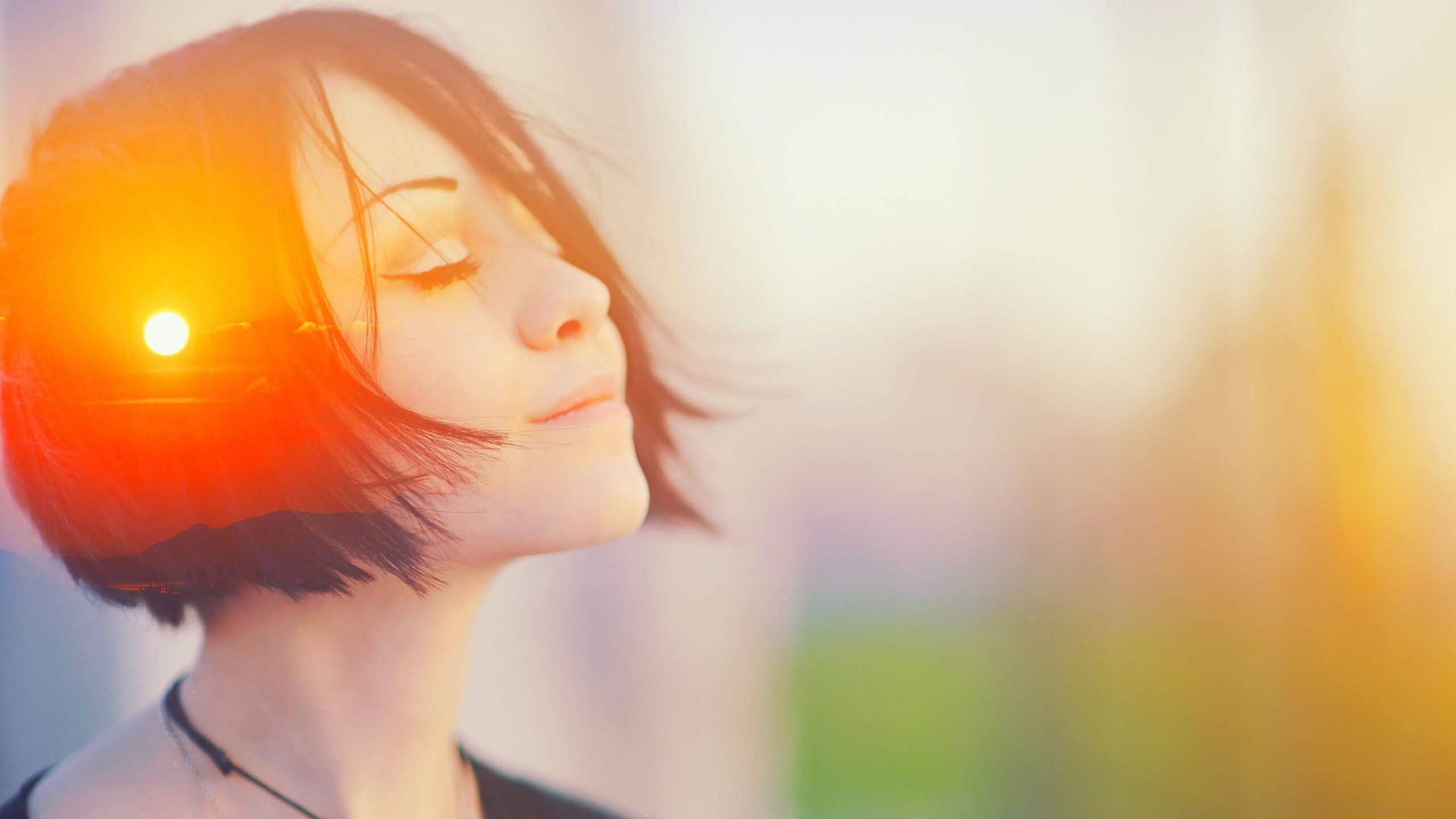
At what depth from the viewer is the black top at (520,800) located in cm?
101

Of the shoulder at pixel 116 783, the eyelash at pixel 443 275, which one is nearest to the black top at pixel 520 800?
the shoulder at pixel 116 783

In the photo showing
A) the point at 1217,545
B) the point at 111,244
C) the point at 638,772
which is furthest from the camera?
the point at 1217,545

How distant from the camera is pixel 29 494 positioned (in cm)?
91

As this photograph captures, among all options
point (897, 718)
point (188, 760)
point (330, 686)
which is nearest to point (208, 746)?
point (188, 760)

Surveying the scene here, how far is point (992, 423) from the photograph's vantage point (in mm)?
1114

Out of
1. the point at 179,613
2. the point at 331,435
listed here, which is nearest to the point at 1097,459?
the point at 331,435

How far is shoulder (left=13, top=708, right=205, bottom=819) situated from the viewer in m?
0.93

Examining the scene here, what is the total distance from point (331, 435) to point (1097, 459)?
84 cm

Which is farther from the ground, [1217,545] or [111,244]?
[111,244]

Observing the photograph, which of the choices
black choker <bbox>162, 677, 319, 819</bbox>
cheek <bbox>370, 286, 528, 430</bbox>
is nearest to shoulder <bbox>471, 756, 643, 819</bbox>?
black choker <bbox>162, 677, 319, 819</bbox>

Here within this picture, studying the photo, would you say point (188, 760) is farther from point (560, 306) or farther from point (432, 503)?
point (560, 306)

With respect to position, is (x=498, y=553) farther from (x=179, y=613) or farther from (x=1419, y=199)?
(x=1419, y=199)

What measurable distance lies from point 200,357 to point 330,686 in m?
0.34

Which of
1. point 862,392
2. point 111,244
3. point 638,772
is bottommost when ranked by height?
point 638,772
